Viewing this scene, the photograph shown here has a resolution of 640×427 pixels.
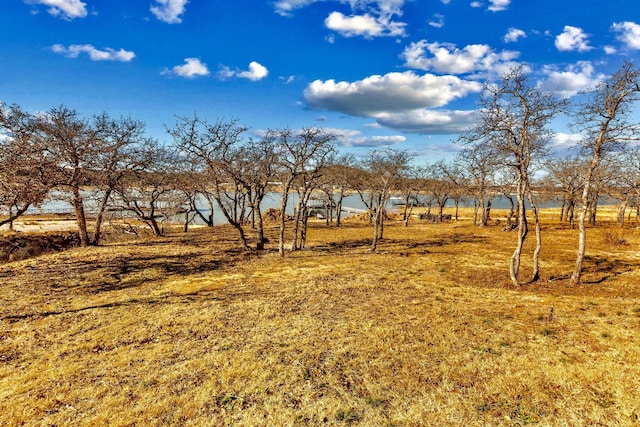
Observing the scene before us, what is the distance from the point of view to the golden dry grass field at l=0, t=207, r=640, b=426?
22.1ft

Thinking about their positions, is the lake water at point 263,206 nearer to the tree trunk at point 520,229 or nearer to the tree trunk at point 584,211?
the tree trunk at point 520,229

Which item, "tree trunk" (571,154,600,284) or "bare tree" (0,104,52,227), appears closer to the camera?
"bare tree" (0,104,52,227)

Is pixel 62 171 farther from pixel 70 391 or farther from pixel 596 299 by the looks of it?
pixel 596 299

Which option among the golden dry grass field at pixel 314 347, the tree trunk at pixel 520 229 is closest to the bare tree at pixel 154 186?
the golden dry grass field at pixel 314 347

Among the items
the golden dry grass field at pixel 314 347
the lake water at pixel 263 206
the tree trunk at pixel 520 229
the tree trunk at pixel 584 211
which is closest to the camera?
the golden dry grass field at pixel 314 347

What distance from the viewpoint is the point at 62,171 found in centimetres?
1019

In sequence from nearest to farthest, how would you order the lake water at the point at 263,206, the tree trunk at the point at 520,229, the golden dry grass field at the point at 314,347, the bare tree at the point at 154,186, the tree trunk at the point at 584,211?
1. the golden dry grass field at the point at 314,347
2. the tree trunk at the point at 584,211
3. the tree trunk at the point at 520,229
4. the lake water at the point at 263,206
5. the bare tree at the point at 154,186

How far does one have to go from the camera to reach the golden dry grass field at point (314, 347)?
265 inches

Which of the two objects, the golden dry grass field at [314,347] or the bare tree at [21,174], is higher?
the bare tree at [21,174]

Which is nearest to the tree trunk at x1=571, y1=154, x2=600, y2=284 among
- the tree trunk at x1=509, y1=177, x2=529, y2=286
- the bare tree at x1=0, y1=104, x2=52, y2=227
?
the tree trunk at x1=509, y1=177, x2=529, y2=286

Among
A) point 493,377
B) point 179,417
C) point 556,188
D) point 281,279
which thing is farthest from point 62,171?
point 556,188

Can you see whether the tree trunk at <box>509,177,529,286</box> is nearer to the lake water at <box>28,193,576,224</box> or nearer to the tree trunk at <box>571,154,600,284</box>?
the tree trunk at <box>571,154,600,284</box>

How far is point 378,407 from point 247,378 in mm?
3252

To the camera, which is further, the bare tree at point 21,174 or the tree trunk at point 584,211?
the tree trunk at point 584,211
